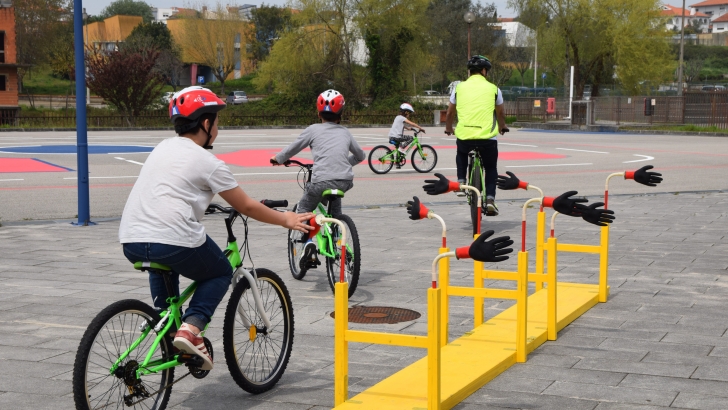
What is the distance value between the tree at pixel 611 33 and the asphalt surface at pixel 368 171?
969 inches

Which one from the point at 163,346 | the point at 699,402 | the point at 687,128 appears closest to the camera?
the point at 163,346

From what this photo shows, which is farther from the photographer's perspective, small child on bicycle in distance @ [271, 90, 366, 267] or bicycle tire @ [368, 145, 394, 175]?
bicycle tire @ [368, 145, 394, 175]

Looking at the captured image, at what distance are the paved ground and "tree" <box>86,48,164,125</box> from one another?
118 feet

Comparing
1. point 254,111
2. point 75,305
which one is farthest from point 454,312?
point 254,111

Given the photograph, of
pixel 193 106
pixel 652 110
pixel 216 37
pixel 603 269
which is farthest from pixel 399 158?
pixel 216 37

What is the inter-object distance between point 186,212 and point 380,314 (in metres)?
2.91

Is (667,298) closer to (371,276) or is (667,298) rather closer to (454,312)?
(454,312)

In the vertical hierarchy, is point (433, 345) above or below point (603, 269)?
above

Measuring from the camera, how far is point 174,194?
14.2ft

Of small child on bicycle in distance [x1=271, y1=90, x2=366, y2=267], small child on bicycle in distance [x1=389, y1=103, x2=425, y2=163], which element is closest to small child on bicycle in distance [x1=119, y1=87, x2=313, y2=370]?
small child on bicycle in distance [x1=271, y1=90, x2=366, y2=267]

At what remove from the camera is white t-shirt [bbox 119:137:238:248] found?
4.29 metres

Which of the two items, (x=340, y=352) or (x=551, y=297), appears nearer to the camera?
(x=340, y=352)

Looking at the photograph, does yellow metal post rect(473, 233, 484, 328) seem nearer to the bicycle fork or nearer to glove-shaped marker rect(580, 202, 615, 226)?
glove-shaped marker rect(580, 202, 615, 226)

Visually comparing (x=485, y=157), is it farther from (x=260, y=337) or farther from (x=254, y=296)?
(x=254, y=296)
